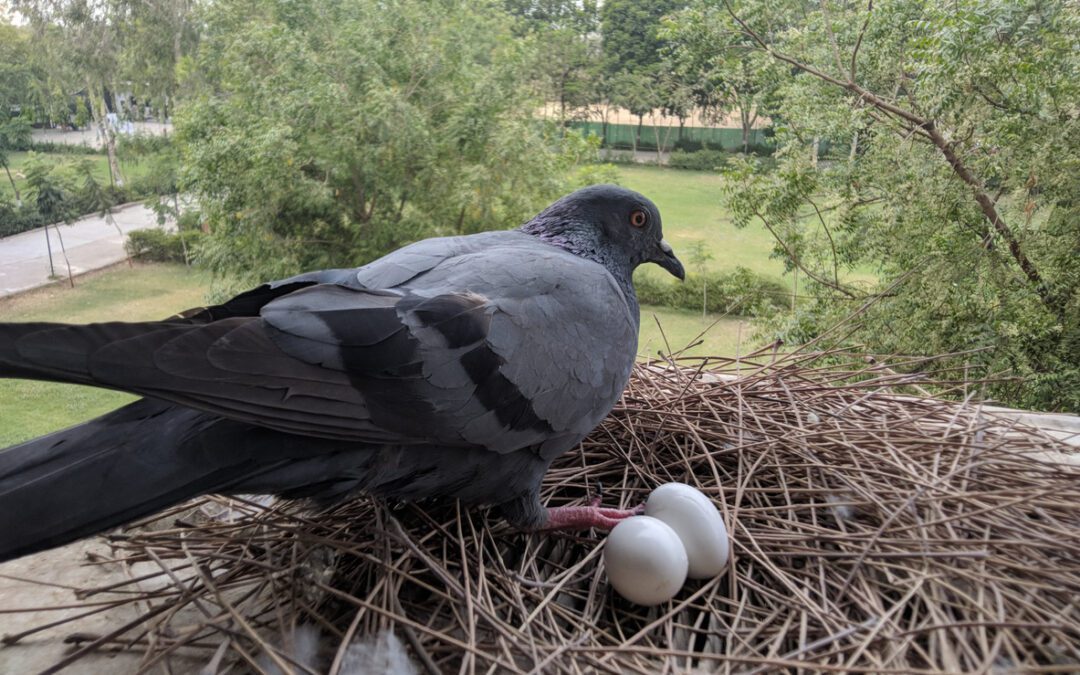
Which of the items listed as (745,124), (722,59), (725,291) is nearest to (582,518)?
(725,291)

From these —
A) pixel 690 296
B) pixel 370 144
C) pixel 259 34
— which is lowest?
pixel 690 296

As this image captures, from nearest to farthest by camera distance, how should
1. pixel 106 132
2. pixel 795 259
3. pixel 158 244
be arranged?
pixel 106 132 → pixel 795 259 → pixel 158 244

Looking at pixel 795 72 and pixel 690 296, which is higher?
pixel 795 72

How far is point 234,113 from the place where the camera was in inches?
173

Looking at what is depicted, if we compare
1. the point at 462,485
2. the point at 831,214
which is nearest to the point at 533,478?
the point at 462,485

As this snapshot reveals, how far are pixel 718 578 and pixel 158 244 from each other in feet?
12.9

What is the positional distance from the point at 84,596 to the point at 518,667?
0.84 meters

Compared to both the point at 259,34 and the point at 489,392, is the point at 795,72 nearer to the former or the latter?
the point at 259,34

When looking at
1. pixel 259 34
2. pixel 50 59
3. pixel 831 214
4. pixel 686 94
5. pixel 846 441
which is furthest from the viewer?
pixel 686 94

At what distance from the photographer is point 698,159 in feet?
17.0

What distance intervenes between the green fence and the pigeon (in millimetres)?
3466

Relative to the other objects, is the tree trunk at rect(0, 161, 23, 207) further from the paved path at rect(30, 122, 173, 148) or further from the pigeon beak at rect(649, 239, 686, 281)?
the pigeon beak at rect(649, 239, 686, 281)

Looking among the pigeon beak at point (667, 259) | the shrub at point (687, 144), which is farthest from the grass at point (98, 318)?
the shrub at point (687, 144)

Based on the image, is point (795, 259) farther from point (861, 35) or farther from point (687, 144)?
point (687, 144)
